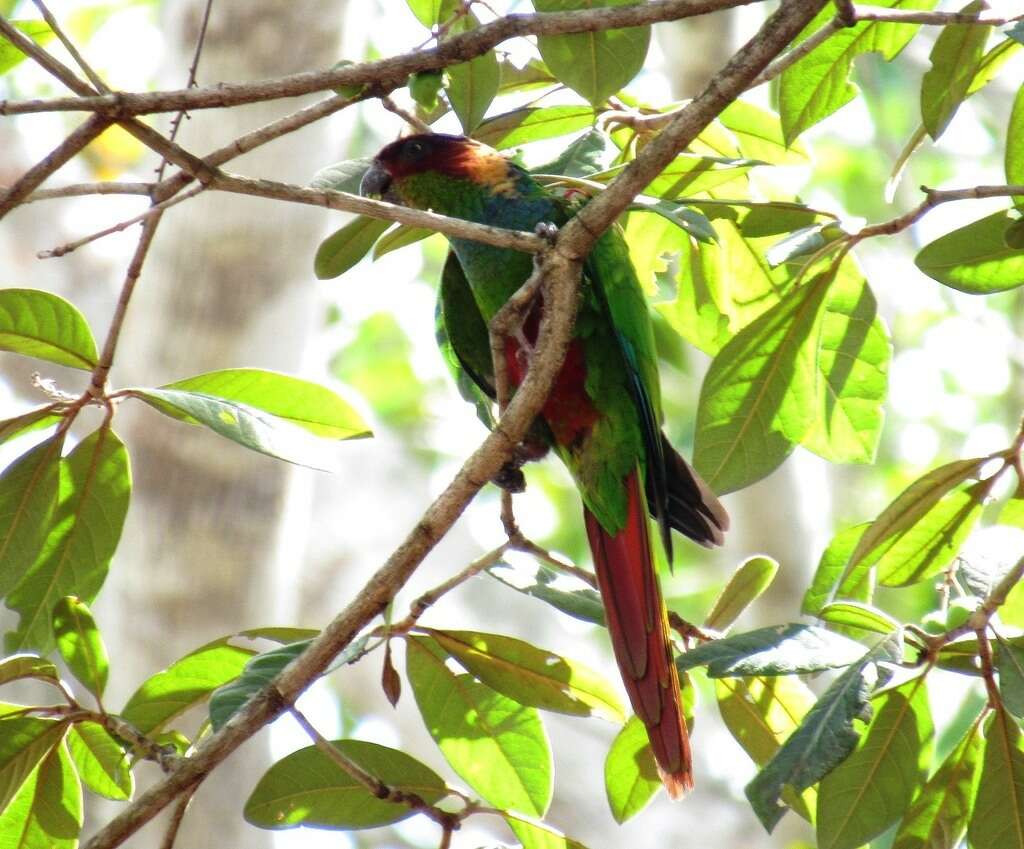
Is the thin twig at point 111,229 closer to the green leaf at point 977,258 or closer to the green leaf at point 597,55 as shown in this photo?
the green leaf at point 597,55

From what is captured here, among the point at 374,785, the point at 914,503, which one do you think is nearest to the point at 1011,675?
the point at 914,503

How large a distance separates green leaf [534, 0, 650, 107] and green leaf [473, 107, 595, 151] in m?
0.37

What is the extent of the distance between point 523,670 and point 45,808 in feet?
2.20

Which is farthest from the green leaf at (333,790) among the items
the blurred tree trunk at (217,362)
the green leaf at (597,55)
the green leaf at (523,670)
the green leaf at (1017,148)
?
the blurred tree trunk at (217,362)

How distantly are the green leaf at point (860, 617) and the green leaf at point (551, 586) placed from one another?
0.37 metres

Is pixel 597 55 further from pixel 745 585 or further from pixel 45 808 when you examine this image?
pixel 45 808

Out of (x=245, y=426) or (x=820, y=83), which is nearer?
(x=245, y=426)

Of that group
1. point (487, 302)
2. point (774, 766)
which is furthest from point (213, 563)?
point (774, 766)

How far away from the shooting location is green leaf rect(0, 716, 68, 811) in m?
1.59

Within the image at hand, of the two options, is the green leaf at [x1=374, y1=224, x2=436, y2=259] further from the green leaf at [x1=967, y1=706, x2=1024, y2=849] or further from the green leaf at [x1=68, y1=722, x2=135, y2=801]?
the green leaf at [x1=967, y1=706, x2=1024, y2=849]

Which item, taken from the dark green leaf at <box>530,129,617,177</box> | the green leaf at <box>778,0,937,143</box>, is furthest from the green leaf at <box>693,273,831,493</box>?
the dark green leaf at <box>530,129,617,177</box>

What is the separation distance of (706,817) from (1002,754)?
3.42 meters

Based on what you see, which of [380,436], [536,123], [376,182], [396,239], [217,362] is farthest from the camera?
[380,436]

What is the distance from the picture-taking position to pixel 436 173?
244 centimetres
